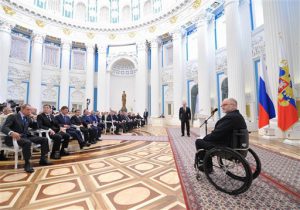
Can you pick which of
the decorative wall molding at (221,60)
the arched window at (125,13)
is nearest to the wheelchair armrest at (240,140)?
the decorative wall molding at (221,60)

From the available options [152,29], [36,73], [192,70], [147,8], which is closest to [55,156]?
[192,70]

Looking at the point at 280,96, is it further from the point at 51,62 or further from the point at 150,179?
the point at 51,62

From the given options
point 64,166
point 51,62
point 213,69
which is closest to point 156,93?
point 213,69

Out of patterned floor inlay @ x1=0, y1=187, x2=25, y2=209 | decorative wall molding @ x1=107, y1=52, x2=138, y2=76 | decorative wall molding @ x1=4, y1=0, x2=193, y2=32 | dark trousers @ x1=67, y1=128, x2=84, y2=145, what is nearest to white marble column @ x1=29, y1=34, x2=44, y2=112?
decorative wall molding @ x1=4, y1=0, x2=193, y2=32

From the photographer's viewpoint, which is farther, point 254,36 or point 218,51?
point 218,51

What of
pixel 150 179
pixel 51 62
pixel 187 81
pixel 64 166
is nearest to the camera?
pixel 150 179

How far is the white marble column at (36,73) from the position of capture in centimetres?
1372

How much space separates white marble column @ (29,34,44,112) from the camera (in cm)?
1372

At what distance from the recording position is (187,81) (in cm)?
1351

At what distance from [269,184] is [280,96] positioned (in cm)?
370

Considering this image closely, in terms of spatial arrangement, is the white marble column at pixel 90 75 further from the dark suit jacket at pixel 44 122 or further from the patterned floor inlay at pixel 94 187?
the patterned floor inlay at pixel 94 187

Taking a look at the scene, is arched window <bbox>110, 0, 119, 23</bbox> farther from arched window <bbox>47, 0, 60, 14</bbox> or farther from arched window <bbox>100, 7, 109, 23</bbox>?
arched window <bbox>47, 0, 60, 14</bbox>

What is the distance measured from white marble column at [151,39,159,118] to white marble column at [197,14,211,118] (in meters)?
4.74

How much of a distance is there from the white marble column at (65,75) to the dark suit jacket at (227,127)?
16.3 meters
